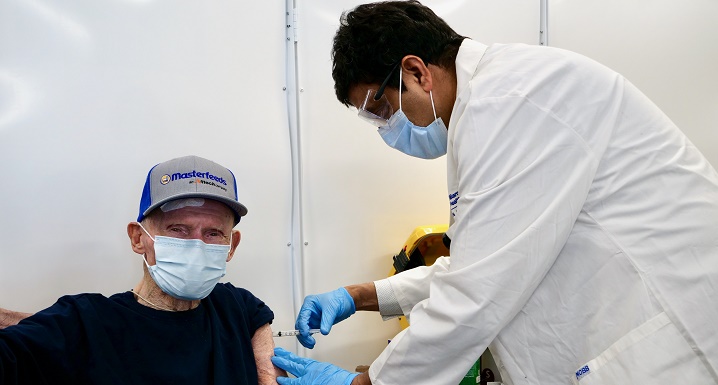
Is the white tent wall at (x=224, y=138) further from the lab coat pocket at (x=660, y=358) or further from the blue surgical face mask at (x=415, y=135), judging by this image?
the lab coat pocket at (x=660, y=358)

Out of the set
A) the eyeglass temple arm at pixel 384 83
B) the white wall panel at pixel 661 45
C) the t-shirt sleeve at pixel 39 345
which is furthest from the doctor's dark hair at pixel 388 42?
the white wall panel at pixel 661 45

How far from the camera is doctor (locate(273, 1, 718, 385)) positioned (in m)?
1.04

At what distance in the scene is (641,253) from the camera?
3.47 feet

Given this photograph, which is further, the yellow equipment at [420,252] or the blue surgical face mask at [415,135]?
the yellow equipment at [420,252]

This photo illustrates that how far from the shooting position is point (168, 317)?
53.3 inches

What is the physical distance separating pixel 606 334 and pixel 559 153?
34 centimetres

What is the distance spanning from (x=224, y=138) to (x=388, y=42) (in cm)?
78

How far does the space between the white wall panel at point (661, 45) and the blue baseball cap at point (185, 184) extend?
4.98 feet

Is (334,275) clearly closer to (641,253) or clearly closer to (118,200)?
(118,200)

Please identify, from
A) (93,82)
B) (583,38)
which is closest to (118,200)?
(93,82)

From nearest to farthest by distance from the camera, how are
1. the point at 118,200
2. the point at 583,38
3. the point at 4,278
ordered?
the point at 4,278
the point at 118,200
the point at 583,38

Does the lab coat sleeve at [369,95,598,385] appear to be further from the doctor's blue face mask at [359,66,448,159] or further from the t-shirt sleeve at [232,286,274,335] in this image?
the t-shirt sleeve at [232,286,274,335]

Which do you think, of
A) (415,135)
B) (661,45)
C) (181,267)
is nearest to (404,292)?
(415,135)

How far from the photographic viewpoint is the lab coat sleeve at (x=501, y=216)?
3.50 ft
